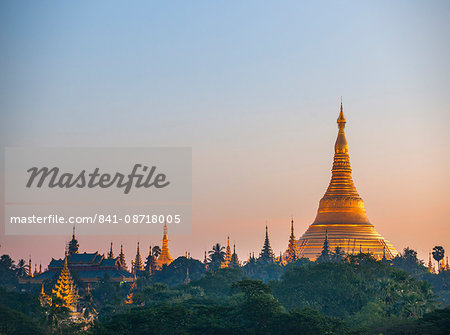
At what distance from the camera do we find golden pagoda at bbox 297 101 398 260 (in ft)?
555

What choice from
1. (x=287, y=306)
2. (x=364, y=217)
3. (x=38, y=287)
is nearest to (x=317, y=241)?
(x=364, y=217)

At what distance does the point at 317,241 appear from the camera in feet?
563

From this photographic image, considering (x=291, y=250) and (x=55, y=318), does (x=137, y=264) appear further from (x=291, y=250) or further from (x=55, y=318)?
(x=55, y=318)

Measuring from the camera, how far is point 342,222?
172750 millimetres

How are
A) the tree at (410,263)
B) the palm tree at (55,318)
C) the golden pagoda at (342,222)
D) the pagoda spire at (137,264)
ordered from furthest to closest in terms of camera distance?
the pagoda spire at (137,264), the golden pagoda at (342,222), the tree at (410,263), the palm tree at (55,318)

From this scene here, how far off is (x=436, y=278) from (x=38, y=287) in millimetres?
67584

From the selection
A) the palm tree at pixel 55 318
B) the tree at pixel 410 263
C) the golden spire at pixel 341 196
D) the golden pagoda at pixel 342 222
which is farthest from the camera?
the golden spire at pixel 341 196

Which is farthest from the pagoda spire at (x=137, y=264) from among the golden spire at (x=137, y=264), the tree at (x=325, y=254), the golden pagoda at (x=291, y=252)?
the tree at (x=325, y=254)

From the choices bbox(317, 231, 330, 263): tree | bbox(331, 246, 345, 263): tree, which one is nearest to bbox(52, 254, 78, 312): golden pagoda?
bbox(317, 231, 330, 263): tree

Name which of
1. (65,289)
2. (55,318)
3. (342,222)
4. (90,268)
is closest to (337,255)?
(342,222)

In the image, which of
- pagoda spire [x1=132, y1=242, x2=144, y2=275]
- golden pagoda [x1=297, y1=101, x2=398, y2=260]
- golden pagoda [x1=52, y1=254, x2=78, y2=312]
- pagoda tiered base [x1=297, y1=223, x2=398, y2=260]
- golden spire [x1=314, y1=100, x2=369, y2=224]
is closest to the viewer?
golden pagoda [x1=52, y1=254, x2=78, y2=312]

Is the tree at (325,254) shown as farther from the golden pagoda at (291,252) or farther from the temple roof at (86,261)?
the temple roof at (86,261)

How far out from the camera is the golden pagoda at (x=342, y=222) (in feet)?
555

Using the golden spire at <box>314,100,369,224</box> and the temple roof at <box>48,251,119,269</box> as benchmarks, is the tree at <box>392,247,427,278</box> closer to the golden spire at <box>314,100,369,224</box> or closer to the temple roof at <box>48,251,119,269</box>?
the golden spire at <box>314,100,369,224</box>
